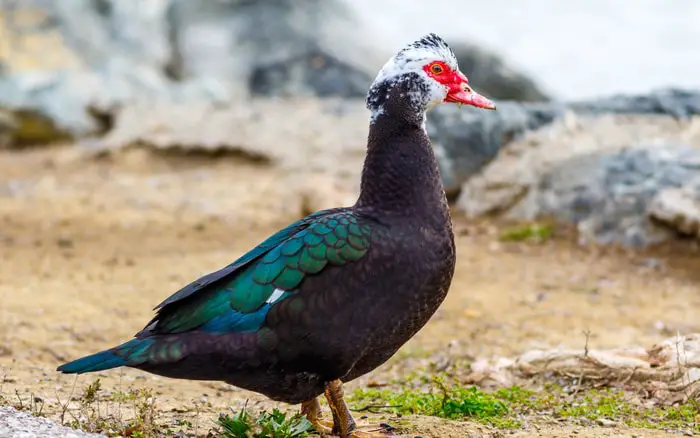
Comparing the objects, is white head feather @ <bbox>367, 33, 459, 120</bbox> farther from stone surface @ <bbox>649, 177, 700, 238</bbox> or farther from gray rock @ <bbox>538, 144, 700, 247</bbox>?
gray rock @ <bbox>538, 144, 700, 247</bbox>

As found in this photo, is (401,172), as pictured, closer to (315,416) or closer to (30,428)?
(315,416)

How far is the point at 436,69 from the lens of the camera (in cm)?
432

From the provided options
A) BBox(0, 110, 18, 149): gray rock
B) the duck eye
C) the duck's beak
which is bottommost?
the duck's beak

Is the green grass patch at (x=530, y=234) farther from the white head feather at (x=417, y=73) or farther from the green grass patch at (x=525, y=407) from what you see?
the white head feather at (x=417, y=73)

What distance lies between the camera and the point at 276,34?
18.0m

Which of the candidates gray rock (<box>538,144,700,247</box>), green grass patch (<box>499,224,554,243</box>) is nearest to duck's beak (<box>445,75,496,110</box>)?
gray rock (<box>538,144,700,247</box>)

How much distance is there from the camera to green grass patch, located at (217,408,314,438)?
3900 millimetres

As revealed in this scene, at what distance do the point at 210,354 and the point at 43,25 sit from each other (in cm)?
1554

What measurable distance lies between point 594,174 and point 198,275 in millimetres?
4150

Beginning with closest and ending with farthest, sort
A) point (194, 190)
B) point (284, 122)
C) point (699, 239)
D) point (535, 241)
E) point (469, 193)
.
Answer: point (699, 239), point (535, 241), point (469, 193), point (194, 190), point (284, 122)

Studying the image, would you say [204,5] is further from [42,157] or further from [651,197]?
[651,197]

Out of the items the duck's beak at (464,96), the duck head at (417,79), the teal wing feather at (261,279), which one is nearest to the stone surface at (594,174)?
the duck's beak at (464,96)

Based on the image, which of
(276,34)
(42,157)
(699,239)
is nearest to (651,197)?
(699,239)

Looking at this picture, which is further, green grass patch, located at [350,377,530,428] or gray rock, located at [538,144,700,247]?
gray rock, located at [538,144,700,247]
